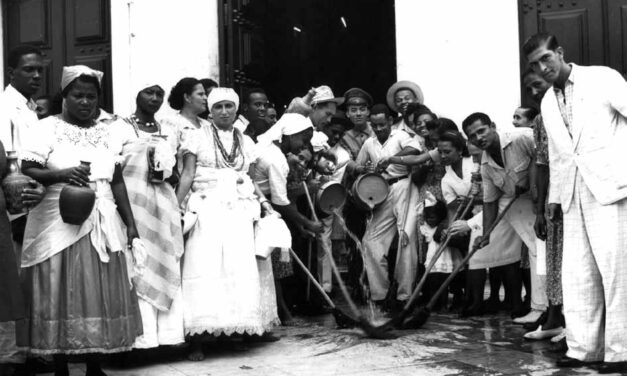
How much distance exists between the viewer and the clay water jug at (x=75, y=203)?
17.0ft

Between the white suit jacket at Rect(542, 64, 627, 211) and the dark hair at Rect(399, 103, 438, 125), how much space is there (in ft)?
9.55

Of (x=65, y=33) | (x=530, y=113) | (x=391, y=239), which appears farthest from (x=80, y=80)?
(x=65, y=33)

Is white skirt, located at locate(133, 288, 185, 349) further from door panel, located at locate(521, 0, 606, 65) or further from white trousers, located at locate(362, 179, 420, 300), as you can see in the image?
door panel, located at locate(521, 0, 606, 65)

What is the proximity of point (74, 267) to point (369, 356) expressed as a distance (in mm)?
2116

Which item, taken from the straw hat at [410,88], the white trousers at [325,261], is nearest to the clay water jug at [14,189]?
the white trousers at [325,261]

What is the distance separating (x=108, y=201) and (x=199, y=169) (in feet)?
3.68

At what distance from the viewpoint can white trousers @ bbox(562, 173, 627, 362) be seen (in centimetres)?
552

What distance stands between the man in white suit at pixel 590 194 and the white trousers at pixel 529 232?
1304 millimetres

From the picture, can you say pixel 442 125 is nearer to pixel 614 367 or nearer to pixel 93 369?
pixel 614 367

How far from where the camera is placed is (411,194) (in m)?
8.66

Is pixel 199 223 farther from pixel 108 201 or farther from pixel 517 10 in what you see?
pixel 517 10

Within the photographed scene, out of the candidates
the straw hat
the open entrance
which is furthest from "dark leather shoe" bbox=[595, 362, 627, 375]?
the open entrance

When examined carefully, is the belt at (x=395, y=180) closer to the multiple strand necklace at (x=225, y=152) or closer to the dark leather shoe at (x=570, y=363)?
the multiple strand necklace at (x=225, y=152)

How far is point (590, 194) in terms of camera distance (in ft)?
18.5
